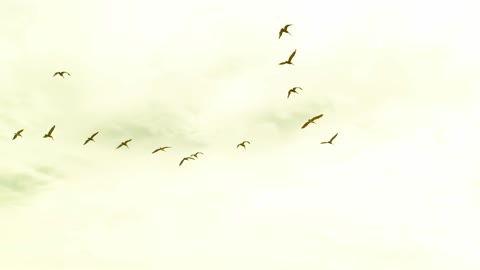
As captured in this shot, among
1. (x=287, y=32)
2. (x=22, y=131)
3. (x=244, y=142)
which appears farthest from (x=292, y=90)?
(x=22, y=131)

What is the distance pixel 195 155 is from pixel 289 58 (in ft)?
82.3

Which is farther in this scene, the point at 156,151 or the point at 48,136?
the point at 156,151

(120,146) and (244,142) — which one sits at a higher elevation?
(244,142)

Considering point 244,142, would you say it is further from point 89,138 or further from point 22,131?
point 22,131

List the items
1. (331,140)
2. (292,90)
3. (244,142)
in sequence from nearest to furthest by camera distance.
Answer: (292,90)
(331,140)
(244,142)

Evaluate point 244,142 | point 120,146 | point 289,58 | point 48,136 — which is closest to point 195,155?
point 244,142

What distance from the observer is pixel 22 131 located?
185 feet

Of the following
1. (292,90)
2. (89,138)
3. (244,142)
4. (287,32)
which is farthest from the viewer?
(244,142)

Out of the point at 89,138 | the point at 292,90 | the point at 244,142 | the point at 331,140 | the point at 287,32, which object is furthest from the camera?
the point at 244,142

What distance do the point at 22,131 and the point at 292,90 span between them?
28461 millimetres

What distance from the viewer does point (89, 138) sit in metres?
58.7

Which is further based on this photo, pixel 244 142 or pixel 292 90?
pixel 244 142

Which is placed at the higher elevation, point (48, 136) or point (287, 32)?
point (287, 32)

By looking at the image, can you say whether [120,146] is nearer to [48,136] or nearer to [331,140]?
[48,136]
